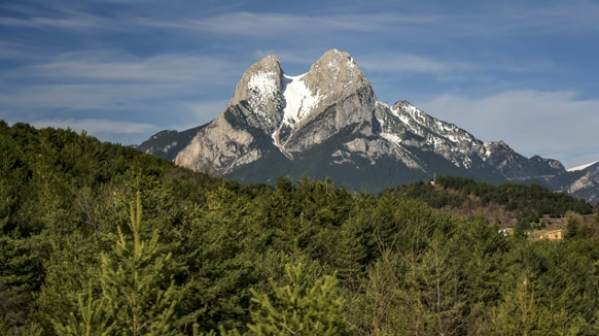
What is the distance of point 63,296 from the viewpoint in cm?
2380

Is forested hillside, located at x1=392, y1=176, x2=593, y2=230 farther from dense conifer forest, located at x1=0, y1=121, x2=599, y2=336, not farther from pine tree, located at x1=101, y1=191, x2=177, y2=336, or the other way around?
pine tree, located at x1=101, y1=191, x2=177, y2=336

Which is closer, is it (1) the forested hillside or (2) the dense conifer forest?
(2) the dense conifer forest

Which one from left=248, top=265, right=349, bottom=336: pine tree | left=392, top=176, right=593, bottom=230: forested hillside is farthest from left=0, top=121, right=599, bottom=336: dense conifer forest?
left=392, top=176, right=593, bottom=230: forested hillside

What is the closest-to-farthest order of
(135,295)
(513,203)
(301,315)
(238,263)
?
1. (301,315)
2. (135,295)
3. (238,263)
4. (513,203)

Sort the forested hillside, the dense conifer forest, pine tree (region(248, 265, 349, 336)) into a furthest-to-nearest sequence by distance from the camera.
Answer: the forested hillside
the dense conifer forest
pine tree (region(248, 265, 349, 336))

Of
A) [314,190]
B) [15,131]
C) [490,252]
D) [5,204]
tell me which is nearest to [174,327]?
[5,204]

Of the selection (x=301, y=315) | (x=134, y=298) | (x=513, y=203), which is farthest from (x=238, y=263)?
(x=513, y=203)

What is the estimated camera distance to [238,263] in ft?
85.1

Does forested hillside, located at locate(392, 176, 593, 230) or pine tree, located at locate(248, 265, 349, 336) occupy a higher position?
forested hillside, located at locate(392, 176, 593, 230)

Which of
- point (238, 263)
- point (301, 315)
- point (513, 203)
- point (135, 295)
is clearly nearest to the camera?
point (301, 315)

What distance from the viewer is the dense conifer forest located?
48.7ft

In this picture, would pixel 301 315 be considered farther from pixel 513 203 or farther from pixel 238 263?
pixel 513 203

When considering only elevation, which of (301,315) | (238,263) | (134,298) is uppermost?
(134,298)

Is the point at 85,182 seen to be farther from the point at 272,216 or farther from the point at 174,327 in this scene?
the point at 174,327
